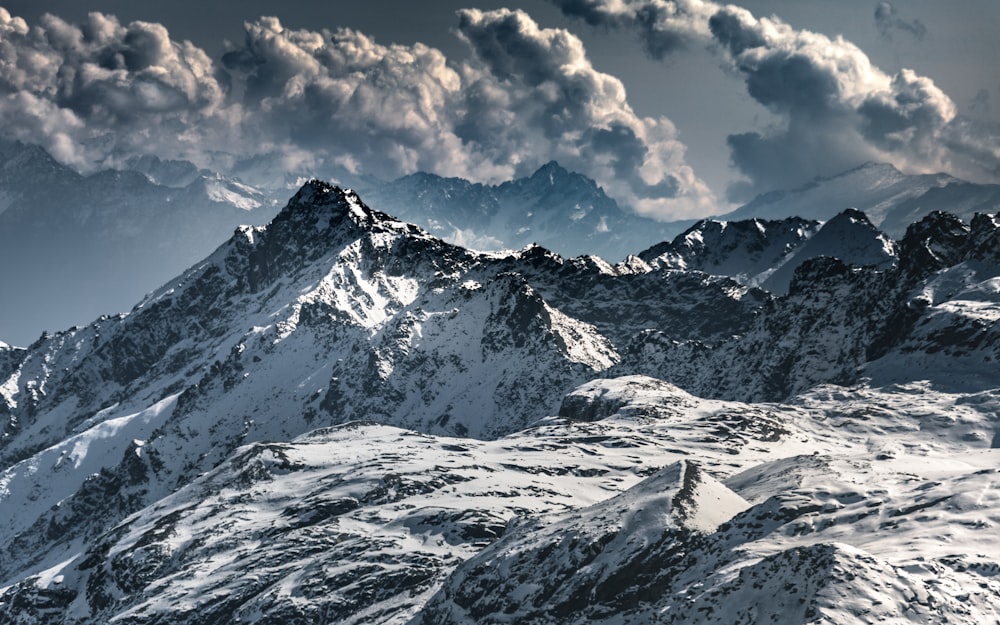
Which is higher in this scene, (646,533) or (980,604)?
(646,533)

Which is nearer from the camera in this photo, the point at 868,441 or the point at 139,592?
the point at 139,592

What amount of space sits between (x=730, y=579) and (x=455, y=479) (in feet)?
393

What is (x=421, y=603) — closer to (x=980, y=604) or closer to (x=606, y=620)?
(x=606, y=620)

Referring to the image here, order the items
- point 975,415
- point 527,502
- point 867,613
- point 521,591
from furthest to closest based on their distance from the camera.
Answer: point 975,415, point 527,502, point 521,591, point 867,613

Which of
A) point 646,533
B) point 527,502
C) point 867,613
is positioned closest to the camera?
point 867,613

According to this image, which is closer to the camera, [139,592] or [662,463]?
[139,592]

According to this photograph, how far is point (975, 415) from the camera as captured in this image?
638 feet

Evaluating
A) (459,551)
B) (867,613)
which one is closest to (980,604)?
(867,613)

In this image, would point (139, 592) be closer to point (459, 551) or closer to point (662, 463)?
point (459, 551)

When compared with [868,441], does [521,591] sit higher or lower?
higher

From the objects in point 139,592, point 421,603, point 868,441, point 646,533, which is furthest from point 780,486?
point 139,592

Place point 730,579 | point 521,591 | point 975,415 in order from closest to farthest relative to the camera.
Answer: point 730,579, point 521,591, point 975,415

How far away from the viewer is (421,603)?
13950cm

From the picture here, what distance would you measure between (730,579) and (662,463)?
119309 mm
